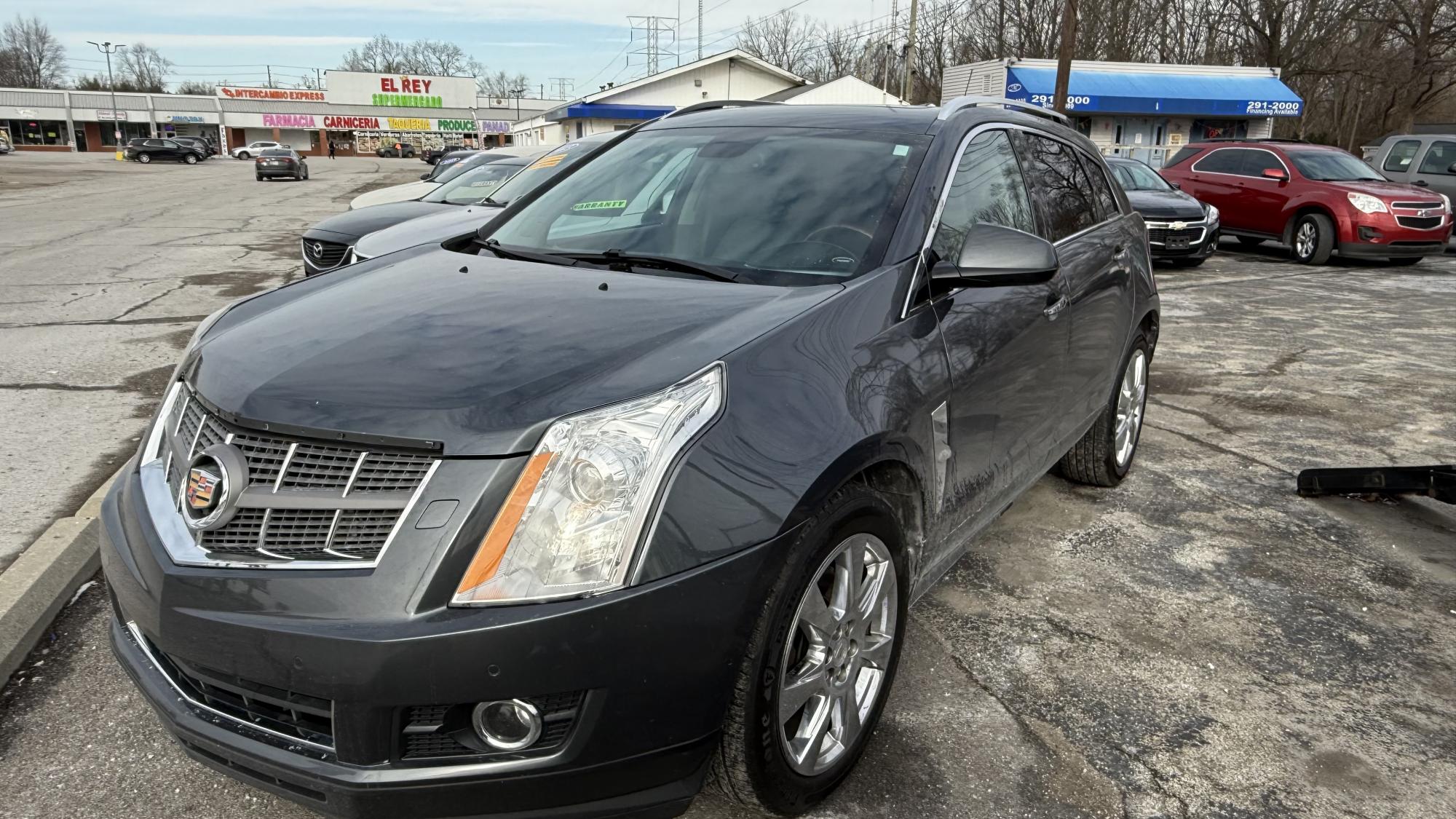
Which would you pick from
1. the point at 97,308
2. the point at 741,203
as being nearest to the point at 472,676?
the point at 741,203

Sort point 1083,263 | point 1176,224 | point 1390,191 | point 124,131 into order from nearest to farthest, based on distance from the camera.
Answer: point 1083,263 → point 1176,224 → point 1390,191 → point 124,131

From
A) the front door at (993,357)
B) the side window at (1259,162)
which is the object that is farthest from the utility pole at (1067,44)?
the front door at (993,357)

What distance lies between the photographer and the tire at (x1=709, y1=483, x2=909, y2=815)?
206 cm

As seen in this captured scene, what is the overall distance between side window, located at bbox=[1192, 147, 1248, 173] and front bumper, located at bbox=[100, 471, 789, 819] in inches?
655

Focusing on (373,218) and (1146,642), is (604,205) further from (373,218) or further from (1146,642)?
(373,218)

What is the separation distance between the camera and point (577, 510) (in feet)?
6.13

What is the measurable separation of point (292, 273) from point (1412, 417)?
36.6 ft

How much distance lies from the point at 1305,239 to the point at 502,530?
54.0 feet

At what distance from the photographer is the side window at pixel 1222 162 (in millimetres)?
15906

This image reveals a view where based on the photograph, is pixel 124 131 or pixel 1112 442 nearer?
pixel 1112 442

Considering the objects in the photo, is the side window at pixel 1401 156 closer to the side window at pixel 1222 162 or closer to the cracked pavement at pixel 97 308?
the side window at pixel 1222 162

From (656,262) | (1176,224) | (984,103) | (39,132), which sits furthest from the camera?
(39,132)

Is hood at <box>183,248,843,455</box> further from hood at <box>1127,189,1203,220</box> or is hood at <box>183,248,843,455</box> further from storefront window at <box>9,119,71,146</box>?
storefront window at <box>9,119,71,146</box>

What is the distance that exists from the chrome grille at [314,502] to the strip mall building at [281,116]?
88.1 meters
